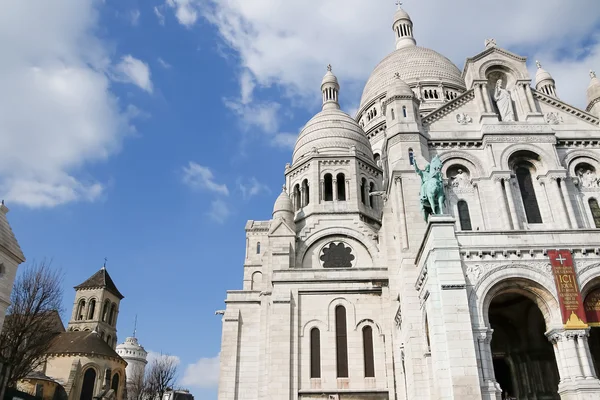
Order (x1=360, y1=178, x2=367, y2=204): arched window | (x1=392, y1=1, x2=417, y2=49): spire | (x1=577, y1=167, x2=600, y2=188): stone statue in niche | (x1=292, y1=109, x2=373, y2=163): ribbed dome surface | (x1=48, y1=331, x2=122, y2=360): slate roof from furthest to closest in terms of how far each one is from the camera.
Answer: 1. (x1=392, y1=1, x2=417, y2=49): spire
2. (x1=48, y1=331, x2=122, y2=360): slate roof
3. (x1=292, y1=109, x2=373, y2=163): ribbed dome surface
4. (x1=360, y1=178, x2=367, y2=204): arched window
5. (x1=577, y1=167, x2=600, y2=188): stone statue in niche

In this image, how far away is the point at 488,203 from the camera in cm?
2572

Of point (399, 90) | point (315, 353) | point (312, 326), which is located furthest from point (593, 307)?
point (399, 90)

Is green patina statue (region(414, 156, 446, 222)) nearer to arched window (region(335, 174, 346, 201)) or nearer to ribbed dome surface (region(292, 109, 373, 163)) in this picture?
arched window (region(335, 174, 346, 201))

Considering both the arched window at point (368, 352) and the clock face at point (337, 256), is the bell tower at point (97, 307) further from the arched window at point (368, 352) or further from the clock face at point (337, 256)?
the arched window at point (368, 352)

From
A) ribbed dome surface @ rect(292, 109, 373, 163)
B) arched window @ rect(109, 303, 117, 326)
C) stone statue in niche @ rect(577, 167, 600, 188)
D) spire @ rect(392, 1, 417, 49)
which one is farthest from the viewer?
arched window @ rect(109, 303, 117, 326)

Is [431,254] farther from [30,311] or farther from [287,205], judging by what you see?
[30,311]

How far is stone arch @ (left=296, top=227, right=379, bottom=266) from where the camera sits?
1297 inches

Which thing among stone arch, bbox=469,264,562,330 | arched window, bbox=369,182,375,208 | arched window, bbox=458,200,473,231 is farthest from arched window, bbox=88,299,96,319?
stone arch, bbox=469,264,562,330

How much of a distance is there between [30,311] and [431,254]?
2406 centimetres

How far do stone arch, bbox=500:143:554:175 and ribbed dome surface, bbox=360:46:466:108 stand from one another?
25019 millimetres

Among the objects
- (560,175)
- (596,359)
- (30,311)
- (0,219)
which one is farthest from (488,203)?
(30,311)

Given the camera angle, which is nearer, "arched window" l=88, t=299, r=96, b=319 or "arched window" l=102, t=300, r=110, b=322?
"arched window" l=88, t=299, r=96, b=319

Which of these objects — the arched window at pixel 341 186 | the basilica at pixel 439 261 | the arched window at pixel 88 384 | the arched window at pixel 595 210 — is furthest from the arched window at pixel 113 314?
the arched window at pixel 595 210

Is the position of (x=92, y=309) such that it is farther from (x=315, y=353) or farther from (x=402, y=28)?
(x=402, y=28)
